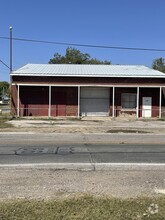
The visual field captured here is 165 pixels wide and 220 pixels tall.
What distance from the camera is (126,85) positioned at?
3266cm

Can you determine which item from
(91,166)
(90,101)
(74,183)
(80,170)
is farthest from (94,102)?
(74,183)

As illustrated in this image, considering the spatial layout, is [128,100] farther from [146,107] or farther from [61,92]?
[61,92]

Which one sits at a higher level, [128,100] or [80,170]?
[128,100]

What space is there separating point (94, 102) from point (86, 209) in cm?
2896

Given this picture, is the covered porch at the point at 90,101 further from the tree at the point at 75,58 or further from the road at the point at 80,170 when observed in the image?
the tree at the point at 75,58

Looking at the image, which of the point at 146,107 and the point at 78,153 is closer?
the point at 78,153

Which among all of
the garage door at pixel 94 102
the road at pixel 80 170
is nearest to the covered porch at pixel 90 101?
the garage door at pixel 94 102

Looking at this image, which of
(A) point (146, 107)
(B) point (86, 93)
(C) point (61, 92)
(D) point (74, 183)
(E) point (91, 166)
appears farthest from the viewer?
(B) point (86, 93)

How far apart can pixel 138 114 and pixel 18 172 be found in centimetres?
2627

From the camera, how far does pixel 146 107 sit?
111 feet

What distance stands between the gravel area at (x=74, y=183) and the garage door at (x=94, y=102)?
2542 centimetres

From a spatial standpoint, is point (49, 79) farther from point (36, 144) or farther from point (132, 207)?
point (132, 207)

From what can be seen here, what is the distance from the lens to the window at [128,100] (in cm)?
3391

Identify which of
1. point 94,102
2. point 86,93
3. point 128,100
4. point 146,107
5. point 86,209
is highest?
point 86,93
